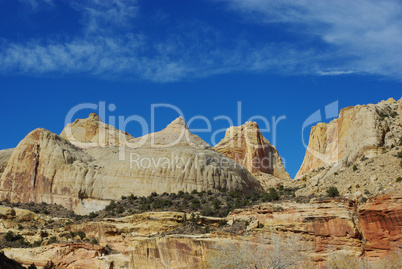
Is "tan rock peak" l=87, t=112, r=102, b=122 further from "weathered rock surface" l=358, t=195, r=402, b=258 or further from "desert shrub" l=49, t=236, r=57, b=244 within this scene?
"weathered rock surface" l=358, t=195, r=402, b=258

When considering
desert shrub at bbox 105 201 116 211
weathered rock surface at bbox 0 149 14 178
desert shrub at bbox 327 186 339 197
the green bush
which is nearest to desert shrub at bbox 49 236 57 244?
the green bush

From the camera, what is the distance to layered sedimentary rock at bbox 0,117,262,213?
85.4m

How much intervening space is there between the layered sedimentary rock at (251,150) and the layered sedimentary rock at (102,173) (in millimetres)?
40460

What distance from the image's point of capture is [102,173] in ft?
288

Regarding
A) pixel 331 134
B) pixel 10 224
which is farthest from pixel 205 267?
pixel 331 134

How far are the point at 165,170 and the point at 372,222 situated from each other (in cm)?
4376

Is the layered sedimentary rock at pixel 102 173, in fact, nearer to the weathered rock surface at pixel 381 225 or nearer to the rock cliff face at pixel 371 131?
the rock cliff face at pixel 371 131

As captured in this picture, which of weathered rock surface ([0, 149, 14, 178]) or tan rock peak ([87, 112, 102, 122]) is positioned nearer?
weathered rock surface ([0, 149, 14, 178])

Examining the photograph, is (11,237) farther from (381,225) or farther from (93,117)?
(93,117)

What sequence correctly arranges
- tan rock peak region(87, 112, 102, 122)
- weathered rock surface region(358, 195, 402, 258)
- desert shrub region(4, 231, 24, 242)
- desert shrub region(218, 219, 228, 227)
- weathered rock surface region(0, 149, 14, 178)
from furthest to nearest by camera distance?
1. tan rock peak region(87, 112, 102, 122)
2. weathered rock surface region(0, 149, 14, 178)
3. desert shrub region(4, 231, 24, 242)
4. desert shrub region(218, 219, 228, 227)
5. weathered rock surface region(358, 195, 402, 258)

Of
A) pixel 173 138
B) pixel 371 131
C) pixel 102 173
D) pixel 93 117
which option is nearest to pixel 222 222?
pixel 371 131

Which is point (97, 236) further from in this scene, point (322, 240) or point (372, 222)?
point (372, 222)

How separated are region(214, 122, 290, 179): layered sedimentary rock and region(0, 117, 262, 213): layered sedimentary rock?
4046cm

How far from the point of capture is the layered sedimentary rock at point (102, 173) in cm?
8544
